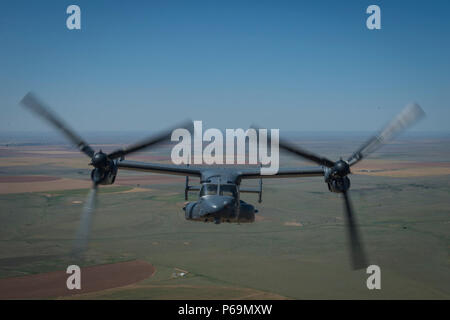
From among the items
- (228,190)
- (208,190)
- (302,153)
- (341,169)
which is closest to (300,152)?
(302,153)

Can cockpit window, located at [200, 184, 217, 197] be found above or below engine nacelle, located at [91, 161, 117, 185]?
below

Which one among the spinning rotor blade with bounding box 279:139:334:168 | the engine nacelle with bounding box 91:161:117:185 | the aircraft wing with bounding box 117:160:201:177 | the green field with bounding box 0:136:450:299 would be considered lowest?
the green field with bounding box 0:136:450:299

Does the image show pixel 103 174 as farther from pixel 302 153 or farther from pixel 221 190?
pixel 302 153

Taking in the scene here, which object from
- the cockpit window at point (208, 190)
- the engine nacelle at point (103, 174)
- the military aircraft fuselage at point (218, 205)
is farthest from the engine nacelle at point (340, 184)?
the engine nacelle at point (103, 174)

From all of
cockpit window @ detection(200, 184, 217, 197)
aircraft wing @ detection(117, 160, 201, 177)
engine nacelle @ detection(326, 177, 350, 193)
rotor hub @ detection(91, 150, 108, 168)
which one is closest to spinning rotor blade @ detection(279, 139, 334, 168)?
engine nacelle @ detection(326, 177, 350, 193)

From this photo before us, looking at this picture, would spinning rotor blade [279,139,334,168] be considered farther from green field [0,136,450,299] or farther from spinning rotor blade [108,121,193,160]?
green field [0,136,450,299]

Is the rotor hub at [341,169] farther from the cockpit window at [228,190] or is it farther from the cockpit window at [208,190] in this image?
the cockpit window at [208,190]

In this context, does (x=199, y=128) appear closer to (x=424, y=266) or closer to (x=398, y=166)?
(x=424, y=266)
